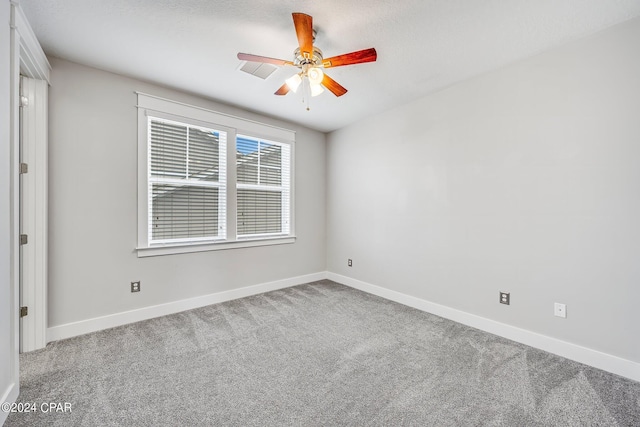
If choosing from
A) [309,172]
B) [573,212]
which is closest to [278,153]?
[309,172]

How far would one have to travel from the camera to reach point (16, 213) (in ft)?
5.69

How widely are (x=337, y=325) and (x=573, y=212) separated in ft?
7.58

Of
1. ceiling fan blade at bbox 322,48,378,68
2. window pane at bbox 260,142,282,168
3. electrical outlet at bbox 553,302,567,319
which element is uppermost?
ceiling fan blade at bbox 322,48,378,68

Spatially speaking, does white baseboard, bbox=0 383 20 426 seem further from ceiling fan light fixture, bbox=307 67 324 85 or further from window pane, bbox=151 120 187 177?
ceiling fan light fixture, bbox=307 67 324 85

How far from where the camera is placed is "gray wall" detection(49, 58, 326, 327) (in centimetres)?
245

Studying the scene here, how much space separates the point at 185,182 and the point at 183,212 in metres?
0.36

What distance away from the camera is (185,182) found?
124 inches

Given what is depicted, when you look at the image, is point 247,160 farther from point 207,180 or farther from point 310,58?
point 310,58

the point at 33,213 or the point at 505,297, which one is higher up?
the point at 33,213

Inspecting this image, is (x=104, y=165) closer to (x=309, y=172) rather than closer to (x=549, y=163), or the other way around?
(x=309, y=172)

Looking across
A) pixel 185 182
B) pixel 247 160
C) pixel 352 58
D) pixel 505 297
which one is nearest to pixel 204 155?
pixel 185 182

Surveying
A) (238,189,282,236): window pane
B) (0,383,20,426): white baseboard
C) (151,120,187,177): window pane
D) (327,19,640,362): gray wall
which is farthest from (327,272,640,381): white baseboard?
(0,383,20,426): white baseboard

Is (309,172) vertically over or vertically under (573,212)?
over

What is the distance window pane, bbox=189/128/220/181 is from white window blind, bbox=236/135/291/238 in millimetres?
304
